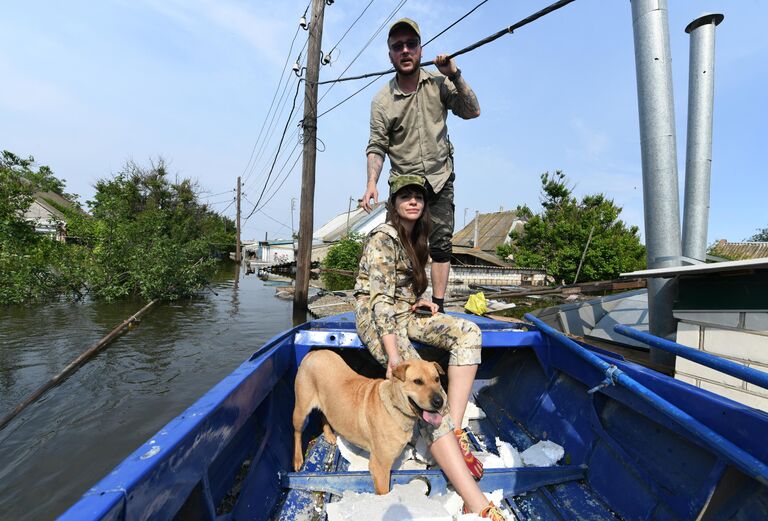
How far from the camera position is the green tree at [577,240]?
68.1 ft

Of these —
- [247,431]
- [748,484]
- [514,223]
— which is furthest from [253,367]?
[514,223]

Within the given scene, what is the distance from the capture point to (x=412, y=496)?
79.6 inches

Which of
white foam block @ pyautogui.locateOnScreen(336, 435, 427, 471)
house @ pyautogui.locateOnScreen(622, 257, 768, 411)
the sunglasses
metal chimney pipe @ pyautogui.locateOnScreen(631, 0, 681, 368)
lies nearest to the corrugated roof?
metal chimney pipe @ pyautogui.locateOnScreen(631, 0, 681, 368)

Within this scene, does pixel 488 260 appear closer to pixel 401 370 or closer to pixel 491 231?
pixel 491 231

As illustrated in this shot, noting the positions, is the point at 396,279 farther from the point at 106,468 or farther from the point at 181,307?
the point at 181,307

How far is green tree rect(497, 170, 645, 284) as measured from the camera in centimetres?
2075

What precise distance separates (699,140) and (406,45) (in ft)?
9.54

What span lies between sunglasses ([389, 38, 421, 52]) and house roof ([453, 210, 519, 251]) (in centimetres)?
2828

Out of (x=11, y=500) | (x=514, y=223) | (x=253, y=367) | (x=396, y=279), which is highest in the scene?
(x=514, y=223)

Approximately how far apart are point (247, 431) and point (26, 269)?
42.8 feet

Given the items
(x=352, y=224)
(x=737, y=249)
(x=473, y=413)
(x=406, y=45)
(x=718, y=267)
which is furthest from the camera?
(x=352, y=224)

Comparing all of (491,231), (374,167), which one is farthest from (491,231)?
(374,167)

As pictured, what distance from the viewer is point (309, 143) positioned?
9.13 meters

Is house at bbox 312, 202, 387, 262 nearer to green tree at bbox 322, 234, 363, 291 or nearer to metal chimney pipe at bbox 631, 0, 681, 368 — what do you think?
green tree at bbox 322, 234, 363, 291
